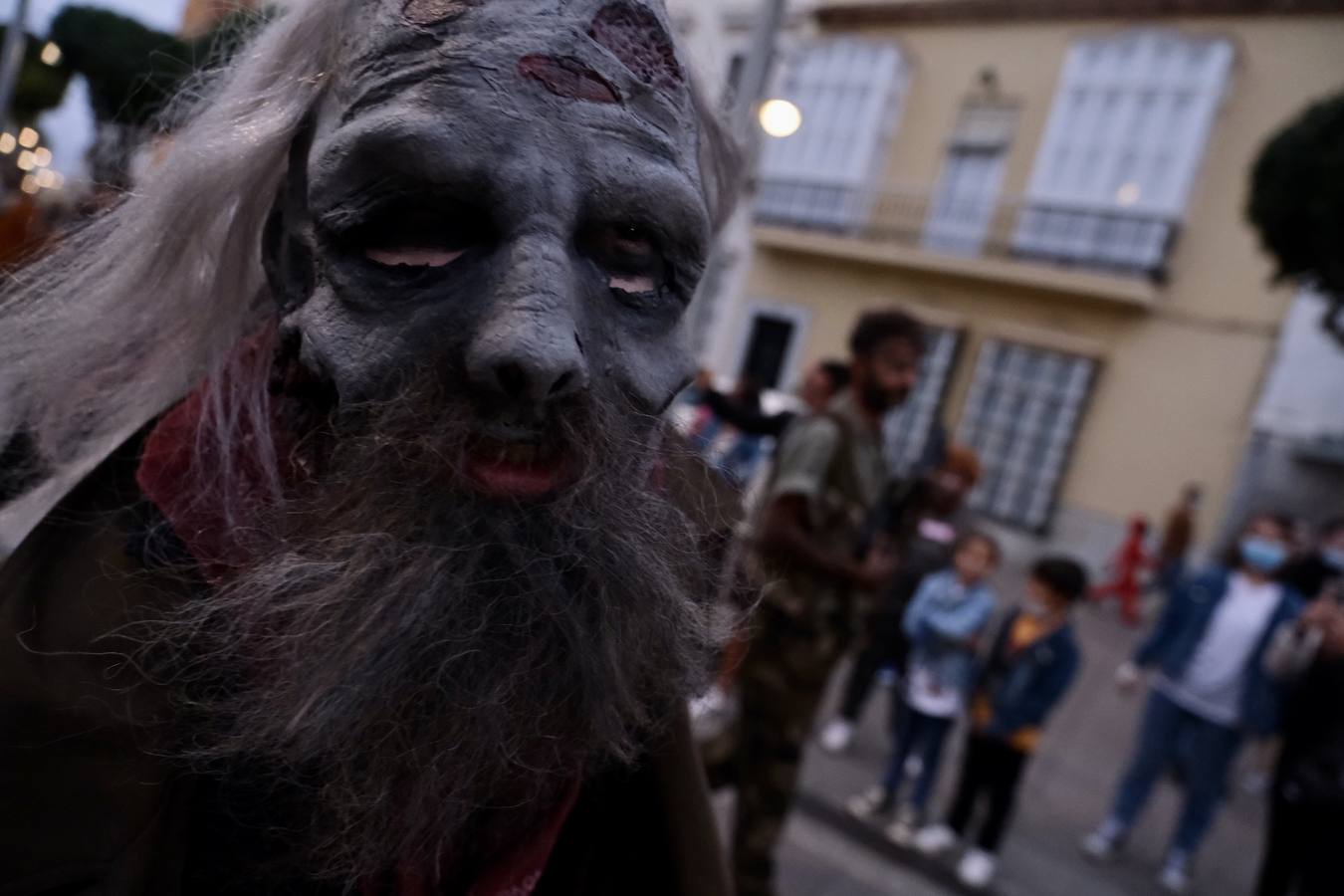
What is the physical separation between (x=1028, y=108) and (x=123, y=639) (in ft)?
46.6

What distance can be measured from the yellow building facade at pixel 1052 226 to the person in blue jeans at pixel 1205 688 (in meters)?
7.88

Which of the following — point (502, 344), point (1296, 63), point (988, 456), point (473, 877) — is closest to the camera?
point (502, 344)

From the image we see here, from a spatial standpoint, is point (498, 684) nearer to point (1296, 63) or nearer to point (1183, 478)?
point (1183, 478)

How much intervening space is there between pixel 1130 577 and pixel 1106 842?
6.27 metres

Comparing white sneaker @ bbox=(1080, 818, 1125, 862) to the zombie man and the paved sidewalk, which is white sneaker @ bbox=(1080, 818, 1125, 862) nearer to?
the paved sidewalk

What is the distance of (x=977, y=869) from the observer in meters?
3.71

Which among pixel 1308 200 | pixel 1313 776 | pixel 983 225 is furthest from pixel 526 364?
pixel 983 225

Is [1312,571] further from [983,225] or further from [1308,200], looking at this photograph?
[983,225]

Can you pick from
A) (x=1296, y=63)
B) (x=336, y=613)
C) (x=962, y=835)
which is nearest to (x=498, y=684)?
(x=336, y=613)

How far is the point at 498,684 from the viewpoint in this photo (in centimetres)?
82

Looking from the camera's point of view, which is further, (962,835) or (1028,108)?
(1028,108)

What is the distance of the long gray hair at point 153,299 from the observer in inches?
40.6

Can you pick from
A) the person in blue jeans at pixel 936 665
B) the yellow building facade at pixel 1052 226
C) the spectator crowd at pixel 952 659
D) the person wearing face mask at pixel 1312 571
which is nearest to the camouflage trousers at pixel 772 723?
the spectator crowd at pixel 952 659

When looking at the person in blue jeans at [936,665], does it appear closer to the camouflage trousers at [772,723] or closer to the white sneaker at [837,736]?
the white sneaker at [837,736]
